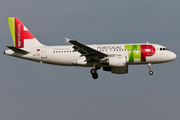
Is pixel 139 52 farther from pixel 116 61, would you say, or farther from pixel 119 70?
pixel 119 70

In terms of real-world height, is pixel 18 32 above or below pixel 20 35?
above

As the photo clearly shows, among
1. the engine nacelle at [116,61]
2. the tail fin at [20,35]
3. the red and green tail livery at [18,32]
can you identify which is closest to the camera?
the engine nacelle at [116,61]

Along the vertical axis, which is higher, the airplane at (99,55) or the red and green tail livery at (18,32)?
the red and green tail livery at (18,32)

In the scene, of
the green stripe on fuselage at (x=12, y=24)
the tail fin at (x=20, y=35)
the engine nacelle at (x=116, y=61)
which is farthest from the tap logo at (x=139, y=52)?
the green stripe on fuselage at (x=12, y=24)

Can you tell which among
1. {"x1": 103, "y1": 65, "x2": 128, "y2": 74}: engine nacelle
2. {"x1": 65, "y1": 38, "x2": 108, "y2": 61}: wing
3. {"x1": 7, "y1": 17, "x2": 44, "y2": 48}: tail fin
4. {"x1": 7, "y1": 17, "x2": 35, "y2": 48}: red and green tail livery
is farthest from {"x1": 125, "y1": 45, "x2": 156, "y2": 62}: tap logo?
{"x1": 7, "y1": 17, "x2": 35, "y2": 48}: red and green tail livery

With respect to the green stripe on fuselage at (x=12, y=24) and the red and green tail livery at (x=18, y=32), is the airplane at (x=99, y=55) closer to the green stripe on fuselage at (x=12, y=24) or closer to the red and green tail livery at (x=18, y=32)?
the red and green tail livery at (x=18, y=32)

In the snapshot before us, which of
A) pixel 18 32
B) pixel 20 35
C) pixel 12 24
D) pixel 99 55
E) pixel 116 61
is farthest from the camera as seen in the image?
pixel 12 24

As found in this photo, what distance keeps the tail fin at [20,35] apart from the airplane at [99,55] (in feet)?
1.72

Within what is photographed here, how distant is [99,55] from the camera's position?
4844cm

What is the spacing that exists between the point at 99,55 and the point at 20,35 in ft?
44.0

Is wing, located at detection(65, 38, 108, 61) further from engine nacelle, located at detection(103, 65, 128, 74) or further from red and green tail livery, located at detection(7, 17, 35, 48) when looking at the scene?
red and green tail livery, located at detection(7, 17, 35, 48)

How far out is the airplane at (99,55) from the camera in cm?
4797

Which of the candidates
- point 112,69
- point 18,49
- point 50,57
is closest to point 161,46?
point 112,69

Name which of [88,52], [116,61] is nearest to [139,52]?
[116,61]
